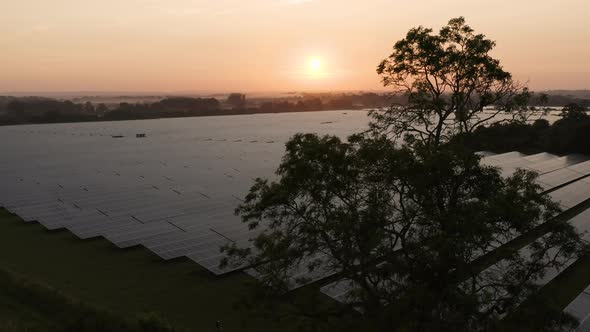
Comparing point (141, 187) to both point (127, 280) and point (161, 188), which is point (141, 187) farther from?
point (127, 280)

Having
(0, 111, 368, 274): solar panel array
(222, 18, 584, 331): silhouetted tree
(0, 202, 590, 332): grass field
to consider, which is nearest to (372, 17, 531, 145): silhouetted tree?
(222, 18, 584, 331): silhouetted tree

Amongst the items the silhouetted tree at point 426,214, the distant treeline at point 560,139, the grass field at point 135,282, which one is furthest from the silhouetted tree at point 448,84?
the distant treeline at point 560,139

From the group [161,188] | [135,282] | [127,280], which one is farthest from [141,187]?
[135,282]

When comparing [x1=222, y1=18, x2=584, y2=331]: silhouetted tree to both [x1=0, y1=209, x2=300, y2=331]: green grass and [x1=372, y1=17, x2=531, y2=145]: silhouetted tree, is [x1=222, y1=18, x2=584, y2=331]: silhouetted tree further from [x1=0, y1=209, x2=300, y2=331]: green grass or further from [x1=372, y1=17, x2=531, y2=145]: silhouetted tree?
[x1=0, y1=209, x2=300, y2=331]: green grass

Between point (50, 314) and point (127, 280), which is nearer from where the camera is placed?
point (50, 314)

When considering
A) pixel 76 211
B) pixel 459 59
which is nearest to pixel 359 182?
pixel 459 59

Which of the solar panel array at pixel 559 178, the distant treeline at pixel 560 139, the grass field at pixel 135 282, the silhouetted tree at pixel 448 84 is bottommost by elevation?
the grass field at pixel 135 282

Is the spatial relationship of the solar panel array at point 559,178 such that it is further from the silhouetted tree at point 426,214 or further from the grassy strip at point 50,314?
the grassy strip at point 50,314
